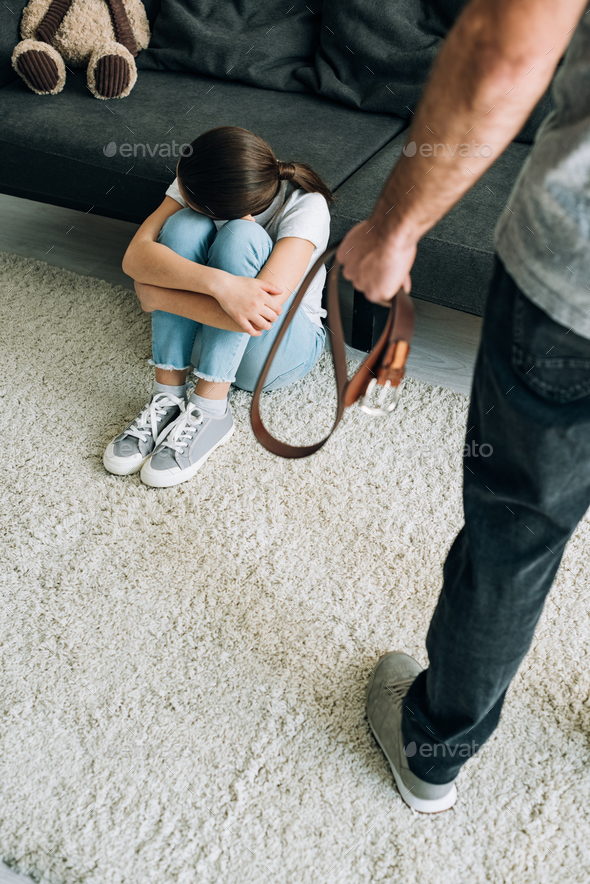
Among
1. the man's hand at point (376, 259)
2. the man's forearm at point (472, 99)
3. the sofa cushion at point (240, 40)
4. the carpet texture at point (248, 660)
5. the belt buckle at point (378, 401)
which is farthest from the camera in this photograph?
the sofa cushion at point (240, 40)

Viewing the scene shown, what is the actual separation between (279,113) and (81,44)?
1.97 feet

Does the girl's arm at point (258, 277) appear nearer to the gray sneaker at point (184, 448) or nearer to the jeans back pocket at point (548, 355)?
the gray sneaker at point (184, 448)

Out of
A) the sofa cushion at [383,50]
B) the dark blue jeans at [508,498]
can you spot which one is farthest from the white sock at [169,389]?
the sofa cushion at [383,50]

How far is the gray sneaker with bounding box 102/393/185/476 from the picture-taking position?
1260 mm

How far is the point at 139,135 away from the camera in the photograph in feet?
5.11

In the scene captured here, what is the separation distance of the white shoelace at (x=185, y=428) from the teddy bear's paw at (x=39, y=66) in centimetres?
105

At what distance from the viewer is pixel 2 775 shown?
867mm

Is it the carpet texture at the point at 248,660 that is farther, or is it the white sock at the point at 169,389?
the white sock at the point at 169,389

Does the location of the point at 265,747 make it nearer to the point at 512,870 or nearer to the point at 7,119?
the point at 512,870

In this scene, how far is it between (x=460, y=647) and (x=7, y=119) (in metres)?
1.68

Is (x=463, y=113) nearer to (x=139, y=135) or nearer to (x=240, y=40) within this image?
(x=139, y=135)

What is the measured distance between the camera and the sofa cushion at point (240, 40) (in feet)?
5.86

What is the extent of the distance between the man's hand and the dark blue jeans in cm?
8

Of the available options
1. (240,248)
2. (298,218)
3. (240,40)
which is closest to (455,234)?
(298,218)
